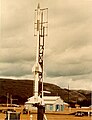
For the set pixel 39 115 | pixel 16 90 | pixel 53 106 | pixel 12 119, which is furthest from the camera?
pixel 16 90

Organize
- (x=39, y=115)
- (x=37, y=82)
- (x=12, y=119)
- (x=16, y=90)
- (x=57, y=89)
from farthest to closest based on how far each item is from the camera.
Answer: (x=57, y=89)
(x=16, y=90)
(x=37, y=82)
(x=39, y=115)
(x=12, y=119)

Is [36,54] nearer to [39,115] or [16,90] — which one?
[39,115]

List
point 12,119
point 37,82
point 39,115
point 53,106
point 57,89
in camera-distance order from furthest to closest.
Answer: point 57,89 < point 53,106 < point 37,82 < point 39,115 < point 12,119

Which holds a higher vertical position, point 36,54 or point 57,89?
point 57,89

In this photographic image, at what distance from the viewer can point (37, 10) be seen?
18.5 meters

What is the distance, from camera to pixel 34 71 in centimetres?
1842

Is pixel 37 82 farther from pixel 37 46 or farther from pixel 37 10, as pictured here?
pixel 37 10

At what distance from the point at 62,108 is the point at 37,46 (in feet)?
93.4

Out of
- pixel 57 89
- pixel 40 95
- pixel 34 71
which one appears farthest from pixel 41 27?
pixel 57 89

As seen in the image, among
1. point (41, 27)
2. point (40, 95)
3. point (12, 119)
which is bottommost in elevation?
point (12, 119)

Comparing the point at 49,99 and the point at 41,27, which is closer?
the point at 41,27

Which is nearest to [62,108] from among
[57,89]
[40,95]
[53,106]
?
[53,106]

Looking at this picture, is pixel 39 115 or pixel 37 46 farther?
pixel 37 46

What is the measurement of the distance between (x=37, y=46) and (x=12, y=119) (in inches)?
164
